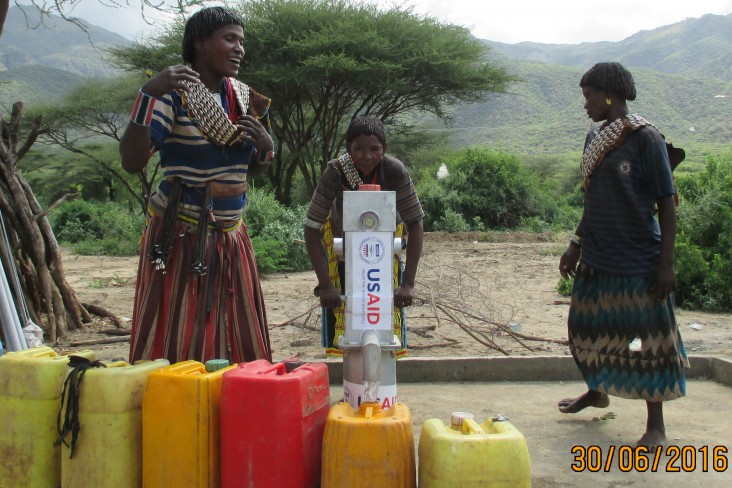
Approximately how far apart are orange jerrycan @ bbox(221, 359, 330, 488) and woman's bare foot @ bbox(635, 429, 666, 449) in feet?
5.23

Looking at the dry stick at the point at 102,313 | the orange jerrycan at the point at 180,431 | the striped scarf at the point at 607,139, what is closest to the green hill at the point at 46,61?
the dry stick at the point at 102,313

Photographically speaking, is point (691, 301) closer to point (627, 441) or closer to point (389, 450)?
point (627, 441)

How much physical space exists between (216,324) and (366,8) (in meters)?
17.0

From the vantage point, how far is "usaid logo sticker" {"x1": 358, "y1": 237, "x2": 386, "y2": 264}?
2104 millimetres

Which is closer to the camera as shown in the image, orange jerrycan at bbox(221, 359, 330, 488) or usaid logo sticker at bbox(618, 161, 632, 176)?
orange jerrycan at bbox(221, 359, 330, 488)

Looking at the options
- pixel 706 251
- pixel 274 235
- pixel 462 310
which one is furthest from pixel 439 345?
pixel 274 235

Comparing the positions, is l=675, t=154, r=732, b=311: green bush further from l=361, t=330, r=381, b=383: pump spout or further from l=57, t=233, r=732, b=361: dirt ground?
l=361, t=330, r=381, b=383: pump spout

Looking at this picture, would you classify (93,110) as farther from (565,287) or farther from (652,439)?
(652,439)

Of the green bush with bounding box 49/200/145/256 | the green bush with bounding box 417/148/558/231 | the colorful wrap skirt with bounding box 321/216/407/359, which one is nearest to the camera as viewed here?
the colorful wrap skirt with bounding box 321/216/407/359

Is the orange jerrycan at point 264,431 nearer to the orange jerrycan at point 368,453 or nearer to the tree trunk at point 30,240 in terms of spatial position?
the orange jerrycan at point 368,453

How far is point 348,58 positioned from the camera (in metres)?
16.9
